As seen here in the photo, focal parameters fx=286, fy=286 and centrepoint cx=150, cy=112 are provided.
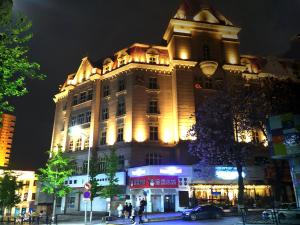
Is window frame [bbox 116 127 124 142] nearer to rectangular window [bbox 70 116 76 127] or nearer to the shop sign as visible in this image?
the shop sign

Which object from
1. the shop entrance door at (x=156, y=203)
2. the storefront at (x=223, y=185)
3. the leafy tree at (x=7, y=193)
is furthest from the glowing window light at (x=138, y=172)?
the leafy tree at (x=7, y=193)

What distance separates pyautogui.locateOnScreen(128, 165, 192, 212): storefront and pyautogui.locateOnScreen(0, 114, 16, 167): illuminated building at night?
78.6 m

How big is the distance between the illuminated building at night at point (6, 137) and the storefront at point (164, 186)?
78.6 m

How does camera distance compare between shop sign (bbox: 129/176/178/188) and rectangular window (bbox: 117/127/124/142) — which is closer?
shop sign (bbox: 129/176/178/188)

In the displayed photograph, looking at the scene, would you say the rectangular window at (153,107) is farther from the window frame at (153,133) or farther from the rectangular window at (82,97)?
the rectangular window at (82,97)

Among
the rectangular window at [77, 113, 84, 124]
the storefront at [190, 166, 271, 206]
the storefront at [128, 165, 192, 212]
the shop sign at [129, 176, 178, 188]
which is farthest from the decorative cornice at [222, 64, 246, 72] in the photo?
the rectangular window at [77, 113, 84, 124]

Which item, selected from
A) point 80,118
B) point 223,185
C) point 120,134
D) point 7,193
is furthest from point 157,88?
point 7,193

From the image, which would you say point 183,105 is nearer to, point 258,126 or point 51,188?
point 258,126

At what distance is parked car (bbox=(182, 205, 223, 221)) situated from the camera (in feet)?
93.5

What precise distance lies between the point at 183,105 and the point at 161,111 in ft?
12.8

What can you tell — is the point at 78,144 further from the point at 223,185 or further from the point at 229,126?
the point at 229,126

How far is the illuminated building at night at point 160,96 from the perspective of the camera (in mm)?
41062

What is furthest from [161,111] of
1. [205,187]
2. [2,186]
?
[2,186]

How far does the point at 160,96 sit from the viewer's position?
45.8m
